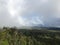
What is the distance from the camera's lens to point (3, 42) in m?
118

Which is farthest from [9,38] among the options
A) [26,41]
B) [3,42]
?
[26,41]

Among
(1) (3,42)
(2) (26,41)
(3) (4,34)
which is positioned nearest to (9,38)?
(3) (4,34)

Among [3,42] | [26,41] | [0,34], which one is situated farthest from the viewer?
[26,41]

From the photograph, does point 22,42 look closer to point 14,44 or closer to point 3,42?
point 14,44

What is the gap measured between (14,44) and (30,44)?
2632cm

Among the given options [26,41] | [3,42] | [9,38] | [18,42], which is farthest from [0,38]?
[26,41]

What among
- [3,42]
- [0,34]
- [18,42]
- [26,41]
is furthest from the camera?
[26,41]

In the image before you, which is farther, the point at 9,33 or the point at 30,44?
the point at 30,44

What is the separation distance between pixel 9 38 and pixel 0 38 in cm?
1120

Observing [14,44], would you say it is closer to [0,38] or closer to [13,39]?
[13,39]

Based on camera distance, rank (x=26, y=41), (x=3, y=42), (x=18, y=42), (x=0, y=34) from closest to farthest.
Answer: (x=3, y=42)
(x=0, y=34)
(x=18, y=42)
(x=26, y=41)

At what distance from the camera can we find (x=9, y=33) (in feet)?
440

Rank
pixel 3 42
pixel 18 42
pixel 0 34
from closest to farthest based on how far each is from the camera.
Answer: pixel 3 42
pixel 0 34
pixel 18 42

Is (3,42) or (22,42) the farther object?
(22,42)
